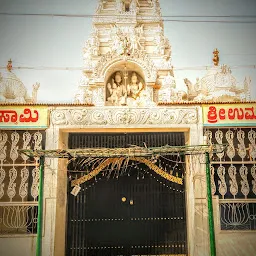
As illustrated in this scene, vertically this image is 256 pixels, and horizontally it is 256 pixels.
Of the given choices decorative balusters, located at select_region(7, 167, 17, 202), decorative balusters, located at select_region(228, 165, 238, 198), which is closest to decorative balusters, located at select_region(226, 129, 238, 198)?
decorative balusters, located at select_region(228, 165, 238, 198)

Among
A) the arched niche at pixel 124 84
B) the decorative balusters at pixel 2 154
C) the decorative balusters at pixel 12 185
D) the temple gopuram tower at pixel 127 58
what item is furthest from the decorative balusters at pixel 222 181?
the decorative balusters at pixel 2 154

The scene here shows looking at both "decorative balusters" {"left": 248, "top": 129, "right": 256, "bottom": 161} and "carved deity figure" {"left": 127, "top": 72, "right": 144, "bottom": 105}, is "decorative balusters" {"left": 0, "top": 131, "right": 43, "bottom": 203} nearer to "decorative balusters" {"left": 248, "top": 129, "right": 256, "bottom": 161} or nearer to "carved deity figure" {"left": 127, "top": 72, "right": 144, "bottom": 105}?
"carved deity figure" {"left": 127, "top": 72, "right": 144, "bottom": 105}

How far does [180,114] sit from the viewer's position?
10.4 meters

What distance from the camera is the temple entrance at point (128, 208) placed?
10.3m

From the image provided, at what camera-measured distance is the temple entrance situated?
1034cm

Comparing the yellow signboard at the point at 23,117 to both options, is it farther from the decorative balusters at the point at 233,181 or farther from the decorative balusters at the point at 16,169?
the decorative balusters at the point at 233,181

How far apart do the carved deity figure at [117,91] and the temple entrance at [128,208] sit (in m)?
1.42

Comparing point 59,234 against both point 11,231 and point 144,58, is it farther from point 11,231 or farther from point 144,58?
point 144,58

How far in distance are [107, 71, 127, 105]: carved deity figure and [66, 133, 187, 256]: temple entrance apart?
142 cm

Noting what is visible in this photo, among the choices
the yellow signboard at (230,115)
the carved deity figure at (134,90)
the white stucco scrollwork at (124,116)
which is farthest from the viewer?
the carved deity figure at (134,90)

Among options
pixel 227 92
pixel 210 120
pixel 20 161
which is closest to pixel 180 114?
pixel 210 120

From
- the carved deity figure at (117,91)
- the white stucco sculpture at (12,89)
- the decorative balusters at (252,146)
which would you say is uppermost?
the white stucco sculpture at (12,89)

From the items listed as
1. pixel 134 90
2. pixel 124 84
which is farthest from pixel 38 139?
pixel 134 90

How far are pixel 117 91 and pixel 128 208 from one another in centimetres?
449
